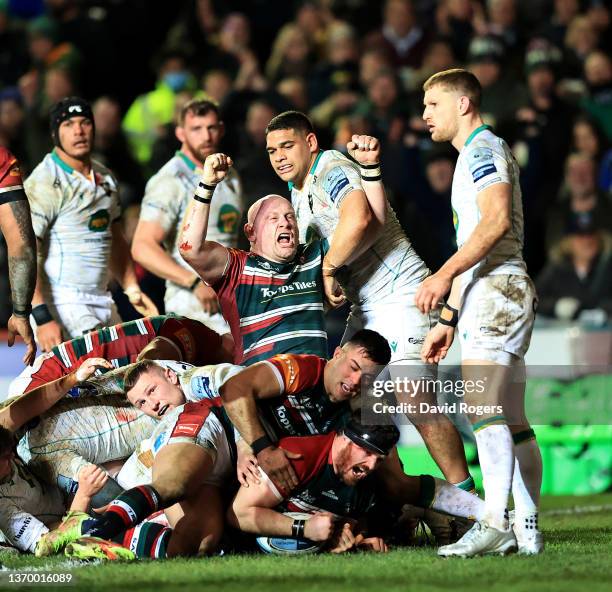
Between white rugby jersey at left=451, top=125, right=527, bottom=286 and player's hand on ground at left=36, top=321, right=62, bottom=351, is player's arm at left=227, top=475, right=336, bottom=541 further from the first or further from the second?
player's hand on ground at left=36, top=321, right=62, bottom=351

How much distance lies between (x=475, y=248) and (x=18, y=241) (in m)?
2.86

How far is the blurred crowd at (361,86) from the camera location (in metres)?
12.6

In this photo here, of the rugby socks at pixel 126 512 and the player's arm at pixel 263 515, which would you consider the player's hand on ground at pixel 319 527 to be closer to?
the player's arm at pixel 263 515

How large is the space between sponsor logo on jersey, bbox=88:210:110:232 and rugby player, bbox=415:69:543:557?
3001 mm

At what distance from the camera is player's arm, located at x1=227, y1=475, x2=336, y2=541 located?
20.9ft

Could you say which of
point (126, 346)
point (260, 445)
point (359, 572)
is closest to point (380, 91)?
point (126, 346)

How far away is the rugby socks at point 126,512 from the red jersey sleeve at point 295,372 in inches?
33.1

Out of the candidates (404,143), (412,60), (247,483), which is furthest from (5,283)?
(247,483)

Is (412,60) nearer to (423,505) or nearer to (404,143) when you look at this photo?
(404,143)

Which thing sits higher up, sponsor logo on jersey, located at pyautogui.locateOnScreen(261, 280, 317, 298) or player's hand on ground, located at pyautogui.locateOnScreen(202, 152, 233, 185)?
player's hand on ground, located at pyautogui.locateOnScreen(202, 152, 233, 185)

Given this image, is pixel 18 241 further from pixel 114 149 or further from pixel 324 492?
pixel 114 149

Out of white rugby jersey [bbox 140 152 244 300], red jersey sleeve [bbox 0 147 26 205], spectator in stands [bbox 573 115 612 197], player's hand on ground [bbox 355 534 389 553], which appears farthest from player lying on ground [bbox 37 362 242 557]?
spectator in stands [bbox 573 115 612 197]

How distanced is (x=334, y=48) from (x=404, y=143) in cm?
209

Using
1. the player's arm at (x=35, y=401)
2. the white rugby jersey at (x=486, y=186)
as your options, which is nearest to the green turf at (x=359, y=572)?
the player's arm at (x=35, y=401)
